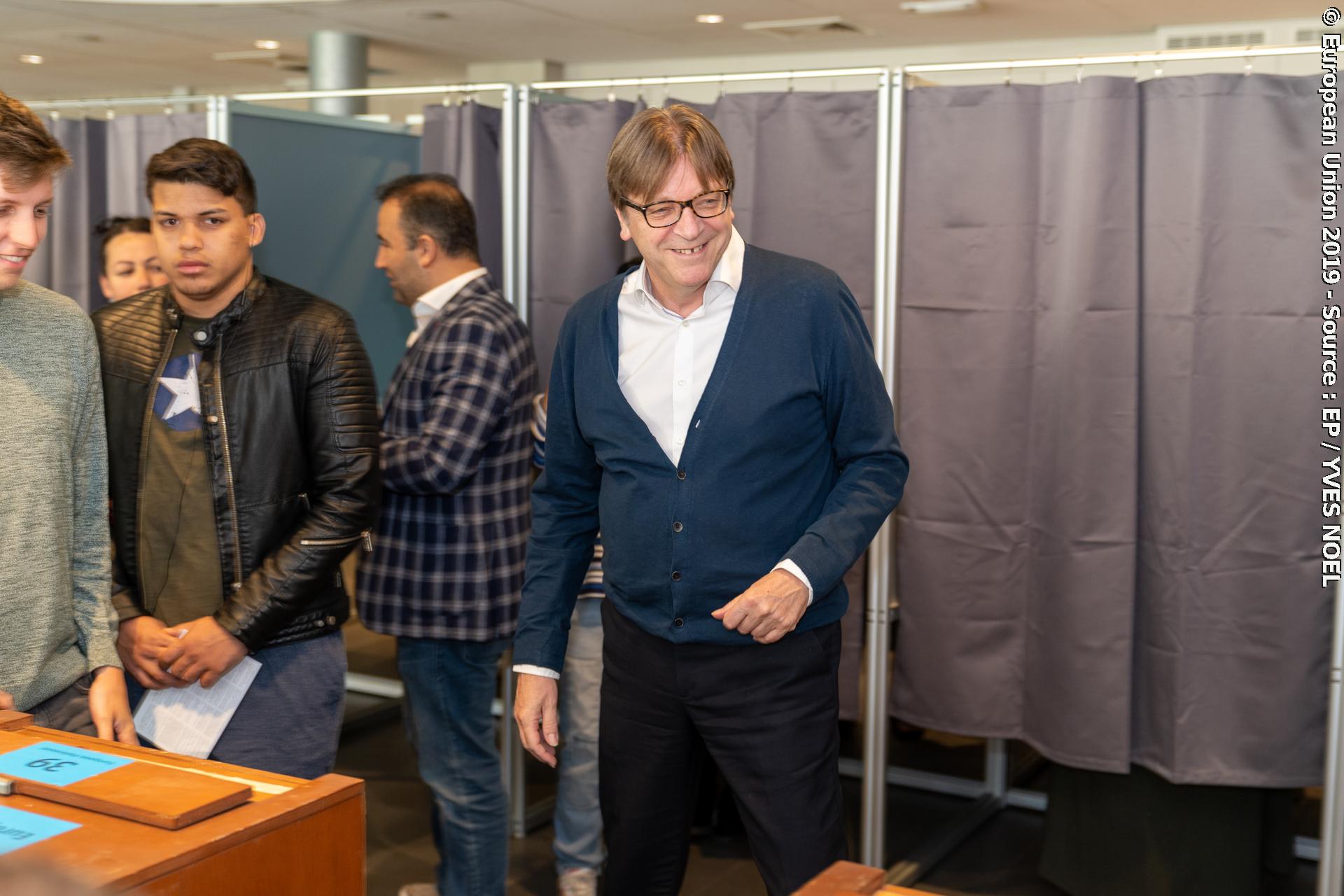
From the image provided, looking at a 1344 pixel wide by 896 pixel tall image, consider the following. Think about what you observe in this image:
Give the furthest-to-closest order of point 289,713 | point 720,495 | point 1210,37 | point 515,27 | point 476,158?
point 515,27
point 1210,37
point 476,158
point 289,713
point 720,495

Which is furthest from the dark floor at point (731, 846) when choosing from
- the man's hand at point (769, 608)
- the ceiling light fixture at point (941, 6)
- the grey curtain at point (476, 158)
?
the ceiling light fixture at point (941, 6)

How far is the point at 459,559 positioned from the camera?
2748 millimetres

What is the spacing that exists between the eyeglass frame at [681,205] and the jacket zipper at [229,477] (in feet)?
2.54

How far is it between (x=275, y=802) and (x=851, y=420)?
92 centimetres

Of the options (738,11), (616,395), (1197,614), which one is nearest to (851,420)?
(616,395)

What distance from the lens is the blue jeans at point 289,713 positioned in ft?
6.92

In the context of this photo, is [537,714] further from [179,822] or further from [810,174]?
[810,174]

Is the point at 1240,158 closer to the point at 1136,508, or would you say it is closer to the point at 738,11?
the point at 1136,508

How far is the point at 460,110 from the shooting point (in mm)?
3441

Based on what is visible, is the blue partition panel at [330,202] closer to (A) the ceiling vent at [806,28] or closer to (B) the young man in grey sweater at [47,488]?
(B) the young man in grey sweater at [47,488]

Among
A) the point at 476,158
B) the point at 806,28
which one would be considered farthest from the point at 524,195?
the point at 806,28

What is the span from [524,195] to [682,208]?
1616 millimetres

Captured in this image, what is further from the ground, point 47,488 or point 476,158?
point 476,158

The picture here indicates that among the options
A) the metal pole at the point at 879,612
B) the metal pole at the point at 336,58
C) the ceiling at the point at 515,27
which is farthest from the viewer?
the metal pole at the point at 336,58
